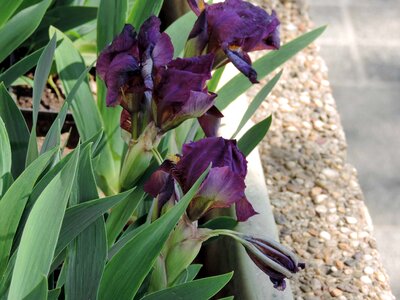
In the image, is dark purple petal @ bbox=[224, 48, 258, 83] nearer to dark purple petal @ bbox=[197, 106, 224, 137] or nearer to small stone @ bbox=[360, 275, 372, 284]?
dark purple petal @ bbox=[197, 106, 224, 137]

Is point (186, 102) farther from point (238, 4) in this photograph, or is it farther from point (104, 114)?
point (104, 114)

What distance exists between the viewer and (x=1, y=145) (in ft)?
4.10

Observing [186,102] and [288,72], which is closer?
[186,102]

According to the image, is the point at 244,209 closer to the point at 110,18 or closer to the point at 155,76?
the point at 155,76

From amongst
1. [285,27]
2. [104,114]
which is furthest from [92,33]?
[285,27]

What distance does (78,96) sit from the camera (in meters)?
1.70

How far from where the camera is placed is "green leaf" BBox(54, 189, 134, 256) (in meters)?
1.15

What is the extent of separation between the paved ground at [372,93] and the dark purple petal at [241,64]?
112 centimetres

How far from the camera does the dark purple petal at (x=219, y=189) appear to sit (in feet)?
3.50

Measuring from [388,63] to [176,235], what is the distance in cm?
203

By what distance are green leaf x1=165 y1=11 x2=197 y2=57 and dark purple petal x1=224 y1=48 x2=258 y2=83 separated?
501mm

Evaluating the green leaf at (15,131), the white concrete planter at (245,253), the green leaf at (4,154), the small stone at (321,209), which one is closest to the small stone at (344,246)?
the small stone at (321,209)

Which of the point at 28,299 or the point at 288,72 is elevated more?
the point at 28,299

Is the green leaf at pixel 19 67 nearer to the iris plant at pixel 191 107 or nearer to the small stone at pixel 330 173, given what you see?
the iris plant at pixel 191 107
